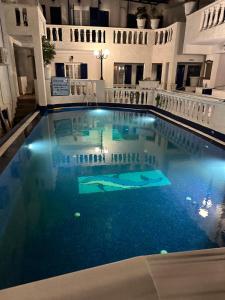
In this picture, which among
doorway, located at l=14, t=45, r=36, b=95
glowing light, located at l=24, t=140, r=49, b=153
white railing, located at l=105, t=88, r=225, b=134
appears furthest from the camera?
doorway, located at l=14, t=45, r=36, b=95

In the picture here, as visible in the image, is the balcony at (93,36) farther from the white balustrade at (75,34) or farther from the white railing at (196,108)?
the white railing at (196,108)

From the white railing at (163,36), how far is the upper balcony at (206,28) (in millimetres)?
1499

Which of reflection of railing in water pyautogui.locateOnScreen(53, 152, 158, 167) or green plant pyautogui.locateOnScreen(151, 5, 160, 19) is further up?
green plant pyautogui.locateOnScreen(151, 5, 160, 19)

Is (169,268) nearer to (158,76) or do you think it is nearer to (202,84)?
(202,84)

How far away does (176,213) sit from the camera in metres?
2.88

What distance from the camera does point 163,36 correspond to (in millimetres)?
11531

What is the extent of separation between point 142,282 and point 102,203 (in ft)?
7.77

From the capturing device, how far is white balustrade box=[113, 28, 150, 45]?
468 inches

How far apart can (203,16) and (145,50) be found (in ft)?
15.1

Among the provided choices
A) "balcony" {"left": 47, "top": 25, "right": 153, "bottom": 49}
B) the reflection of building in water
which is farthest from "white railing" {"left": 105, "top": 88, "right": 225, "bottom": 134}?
"balcony" {"left": 47, "top": 25, "right": 153, "bottom": 49}

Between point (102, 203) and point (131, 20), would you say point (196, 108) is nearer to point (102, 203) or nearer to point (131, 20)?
point (102, 203)

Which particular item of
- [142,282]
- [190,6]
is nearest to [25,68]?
[190,6]

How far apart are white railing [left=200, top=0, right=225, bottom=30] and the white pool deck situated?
847cm

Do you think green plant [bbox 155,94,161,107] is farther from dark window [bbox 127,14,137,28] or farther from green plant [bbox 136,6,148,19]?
dark window [bbox 127,14,137,28]
